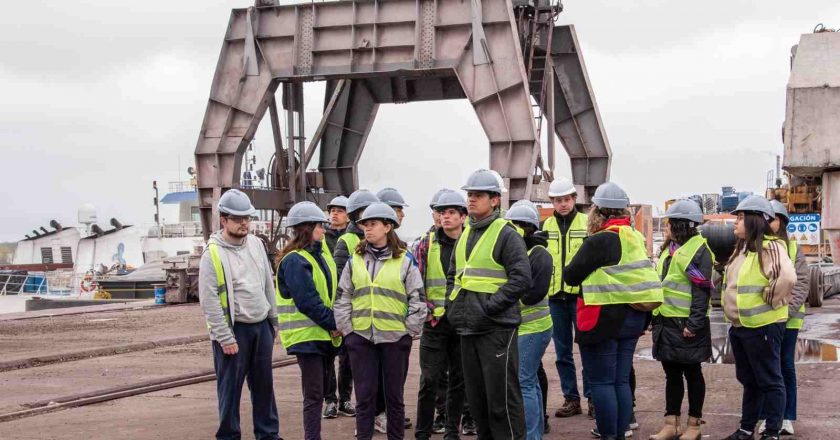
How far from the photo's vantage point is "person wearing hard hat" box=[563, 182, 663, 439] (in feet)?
23.0

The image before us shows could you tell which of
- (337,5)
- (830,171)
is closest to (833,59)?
(830,171)

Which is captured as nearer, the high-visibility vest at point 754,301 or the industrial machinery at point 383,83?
the high-visibility vest at point 754,301

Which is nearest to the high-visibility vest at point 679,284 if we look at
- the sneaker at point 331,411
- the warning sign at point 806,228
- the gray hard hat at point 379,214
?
the gray hard hat at point 379,214

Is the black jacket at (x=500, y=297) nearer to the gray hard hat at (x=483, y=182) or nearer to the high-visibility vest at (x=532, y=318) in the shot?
the gray hard hat at (x=483, y=182)

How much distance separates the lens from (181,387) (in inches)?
431

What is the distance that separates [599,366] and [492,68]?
52.1ft

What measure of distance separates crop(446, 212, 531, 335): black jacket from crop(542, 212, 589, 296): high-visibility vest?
2032 mm

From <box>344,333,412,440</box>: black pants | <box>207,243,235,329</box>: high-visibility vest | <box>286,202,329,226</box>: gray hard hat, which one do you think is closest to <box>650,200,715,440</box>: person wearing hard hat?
<box>344,333,412,440</box>: black pants

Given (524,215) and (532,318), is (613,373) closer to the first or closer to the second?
(532,318)

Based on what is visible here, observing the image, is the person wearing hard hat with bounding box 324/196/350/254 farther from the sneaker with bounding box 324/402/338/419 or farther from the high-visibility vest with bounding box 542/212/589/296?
the high-visibility vest with bounding box 542/212/589/296

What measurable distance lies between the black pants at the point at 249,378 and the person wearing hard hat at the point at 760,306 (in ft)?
10.8

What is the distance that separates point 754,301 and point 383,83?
66.1 ft

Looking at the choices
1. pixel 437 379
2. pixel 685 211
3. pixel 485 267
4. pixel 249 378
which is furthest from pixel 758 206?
pixel 249 378

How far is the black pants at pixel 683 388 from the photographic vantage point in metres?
7.47
